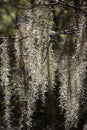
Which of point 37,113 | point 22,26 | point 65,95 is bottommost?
point 37,113

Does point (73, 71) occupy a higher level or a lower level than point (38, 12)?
lower

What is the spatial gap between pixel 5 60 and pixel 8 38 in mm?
178

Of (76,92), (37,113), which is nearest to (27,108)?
(76,92)

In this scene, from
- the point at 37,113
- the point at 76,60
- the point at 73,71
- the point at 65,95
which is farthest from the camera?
the point at 37,113

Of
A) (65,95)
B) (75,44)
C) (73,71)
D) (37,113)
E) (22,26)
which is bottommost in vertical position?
(37,113)

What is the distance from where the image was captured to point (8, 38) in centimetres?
201

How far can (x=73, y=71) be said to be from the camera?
179 cm

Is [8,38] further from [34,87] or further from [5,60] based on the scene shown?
[34,87]

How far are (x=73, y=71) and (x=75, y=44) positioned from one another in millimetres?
169

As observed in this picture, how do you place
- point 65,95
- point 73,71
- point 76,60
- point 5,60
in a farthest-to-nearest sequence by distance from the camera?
1. point 5,60
2. point 65,95
3. point 73,71
4. point 76,60

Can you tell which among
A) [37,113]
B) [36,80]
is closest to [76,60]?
[36,80]

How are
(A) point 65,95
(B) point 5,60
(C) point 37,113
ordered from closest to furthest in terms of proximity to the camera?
(A) point 65,95
(B) point 5,60
(C) point 37,113

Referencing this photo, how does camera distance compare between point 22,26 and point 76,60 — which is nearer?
point 76,60

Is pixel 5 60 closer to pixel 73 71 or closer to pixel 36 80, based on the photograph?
pixel 36 80
